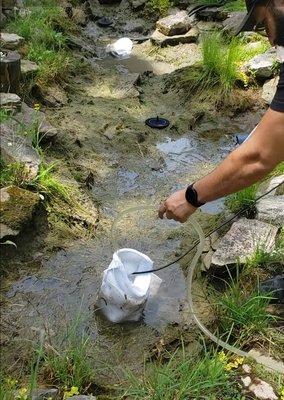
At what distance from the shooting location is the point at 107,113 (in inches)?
256

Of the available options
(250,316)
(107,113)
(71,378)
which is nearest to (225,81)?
(107,113)

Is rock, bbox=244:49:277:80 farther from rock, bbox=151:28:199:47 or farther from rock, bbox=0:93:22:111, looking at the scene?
rock, bbox=0:93:22:111

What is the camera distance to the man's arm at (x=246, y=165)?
2.31 m

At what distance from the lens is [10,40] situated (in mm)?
6629

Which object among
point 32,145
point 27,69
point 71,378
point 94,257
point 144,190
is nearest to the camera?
point 71,378

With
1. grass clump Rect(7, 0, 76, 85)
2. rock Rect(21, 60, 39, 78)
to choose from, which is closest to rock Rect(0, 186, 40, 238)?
rock Rect(21, 60, 39, 78)

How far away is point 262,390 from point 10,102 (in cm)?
385

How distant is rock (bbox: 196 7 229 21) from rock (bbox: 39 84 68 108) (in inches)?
149

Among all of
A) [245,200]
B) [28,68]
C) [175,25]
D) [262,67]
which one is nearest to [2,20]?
[28,68]

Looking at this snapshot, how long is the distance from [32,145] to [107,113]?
1.83m

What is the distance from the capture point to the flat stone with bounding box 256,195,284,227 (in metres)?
4.25

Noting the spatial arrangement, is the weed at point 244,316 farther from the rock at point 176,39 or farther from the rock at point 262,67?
the rock at point 176,39

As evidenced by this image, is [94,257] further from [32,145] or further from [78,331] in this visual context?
[32,145]

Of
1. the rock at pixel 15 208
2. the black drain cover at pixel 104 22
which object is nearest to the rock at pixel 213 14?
the black drain cover at pixel 104 22
